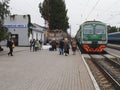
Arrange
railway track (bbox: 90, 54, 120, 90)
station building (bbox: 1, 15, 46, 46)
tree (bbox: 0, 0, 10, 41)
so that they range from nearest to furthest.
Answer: railway track (bbox: 90, 54, 120, 90)
tree (bbox: 0, 0, 10, 41)
station building (bbox: 1, 15, 46, 46)

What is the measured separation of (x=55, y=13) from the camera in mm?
77812

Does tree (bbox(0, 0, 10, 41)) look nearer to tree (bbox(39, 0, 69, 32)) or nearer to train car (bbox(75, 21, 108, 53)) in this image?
train car (bbox(75, 21, 108, 53))

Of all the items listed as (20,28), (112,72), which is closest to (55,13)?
(20,28)

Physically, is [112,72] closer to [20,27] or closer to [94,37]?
[94,37]

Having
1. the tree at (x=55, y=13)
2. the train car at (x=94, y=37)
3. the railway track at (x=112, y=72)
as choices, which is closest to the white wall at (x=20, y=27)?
the tree at (x=55, y=13)

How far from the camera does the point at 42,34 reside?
74375 millimetres

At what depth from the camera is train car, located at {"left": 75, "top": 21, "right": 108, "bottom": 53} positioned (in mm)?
35281

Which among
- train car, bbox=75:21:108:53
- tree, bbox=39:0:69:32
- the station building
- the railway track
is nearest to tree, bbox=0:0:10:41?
train car, bbox=75:21:108:53

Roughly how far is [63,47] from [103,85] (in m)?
20.1

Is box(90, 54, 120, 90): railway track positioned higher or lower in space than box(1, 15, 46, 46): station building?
lower

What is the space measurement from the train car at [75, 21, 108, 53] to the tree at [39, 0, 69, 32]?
3961 cm

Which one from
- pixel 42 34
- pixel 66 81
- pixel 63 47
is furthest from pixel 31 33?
pixel 66 81

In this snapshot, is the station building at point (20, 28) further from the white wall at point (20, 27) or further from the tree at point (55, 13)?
the tree at point (55, 13)

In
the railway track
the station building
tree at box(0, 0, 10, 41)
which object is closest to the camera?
the railway track
